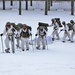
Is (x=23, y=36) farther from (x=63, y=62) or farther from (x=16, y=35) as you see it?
(x=63, y=62)

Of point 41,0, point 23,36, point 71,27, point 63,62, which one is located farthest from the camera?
point 41,0

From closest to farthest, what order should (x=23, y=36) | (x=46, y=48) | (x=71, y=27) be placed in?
1. (x=23, y=36)
2. (x=46, y=48)
3. (x=71, y=27)

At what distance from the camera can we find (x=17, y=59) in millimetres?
10320

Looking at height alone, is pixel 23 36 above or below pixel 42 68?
above

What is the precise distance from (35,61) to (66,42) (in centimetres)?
562

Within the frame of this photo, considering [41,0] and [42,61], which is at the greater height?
[41,0]

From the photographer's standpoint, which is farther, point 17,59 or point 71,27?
point 71,27

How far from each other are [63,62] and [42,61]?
72 cm

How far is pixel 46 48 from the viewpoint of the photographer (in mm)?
13477

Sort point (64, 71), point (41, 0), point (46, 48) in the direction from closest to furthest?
point (64, 71), point (46, 48), point (41, 0)

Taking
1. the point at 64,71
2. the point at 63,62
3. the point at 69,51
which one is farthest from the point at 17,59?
the point at 69,51

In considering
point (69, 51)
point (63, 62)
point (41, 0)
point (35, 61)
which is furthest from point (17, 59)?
point (41, 0)

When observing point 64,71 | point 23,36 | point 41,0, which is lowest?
point 64,71

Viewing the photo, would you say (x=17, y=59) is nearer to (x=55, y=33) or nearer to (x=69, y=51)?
(x=69, y=51)
